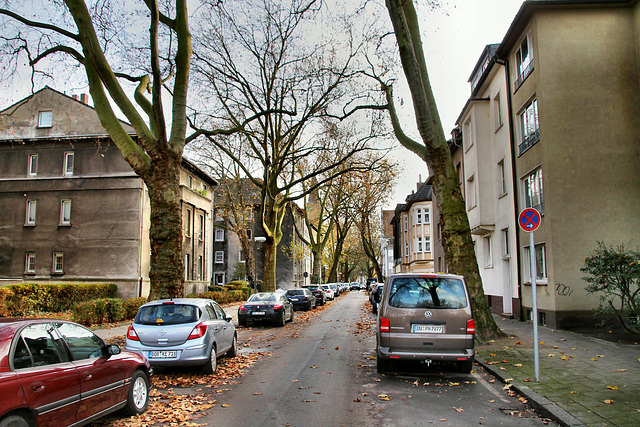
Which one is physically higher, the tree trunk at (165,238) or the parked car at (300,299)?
the tree trunk at (165,238)

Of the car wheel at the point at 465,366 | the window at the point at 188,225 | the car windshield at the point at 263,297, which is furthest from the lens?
the window at the point at 188,225

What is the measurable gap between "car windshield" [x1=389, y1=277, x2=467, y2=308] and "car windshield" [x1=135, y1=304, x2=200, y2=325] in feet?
12.3

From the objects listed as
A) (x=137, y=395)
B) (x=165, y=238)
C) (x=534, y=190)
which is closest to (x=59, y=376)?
(x=137, y=395)

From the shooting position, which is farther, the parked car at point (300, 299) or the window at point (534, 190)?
the parked car at point (300, 299)

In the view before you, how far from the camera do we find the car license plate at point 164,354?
9.28m

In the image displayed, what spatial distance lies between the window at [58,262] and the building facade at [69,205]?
5 cm

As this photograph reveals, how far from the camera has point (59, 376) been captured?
5090 mm

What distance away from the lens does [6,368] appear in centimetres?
450

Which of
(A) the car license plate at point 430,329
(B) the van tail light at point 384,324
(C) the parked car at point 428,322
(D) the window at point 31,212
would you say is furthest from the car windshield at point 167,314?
(D) the window at point 31,212

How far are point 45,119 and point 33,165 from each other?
116 inches

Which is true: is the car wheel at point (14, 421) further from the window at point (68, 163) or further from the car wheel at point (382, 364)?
Result: the window at point (68, 163)

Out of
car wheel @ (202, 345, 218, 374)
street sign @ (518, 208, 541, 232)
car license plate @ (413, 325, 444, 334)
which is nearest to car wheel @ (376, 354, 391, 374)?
car license plate @ (413, 325, 444, 334)

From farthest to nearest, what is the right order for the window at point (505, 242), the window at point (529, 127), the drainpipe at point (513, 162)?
1. the window at point (505, 242)
2. the drainpipe at point (513, 162)
3. the window at point (529, 127)

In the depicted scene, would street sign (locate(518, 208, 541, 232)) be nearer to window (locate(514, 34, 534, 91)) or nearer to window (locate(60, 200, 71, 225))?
window (locate(514, 34, 534, 91))
